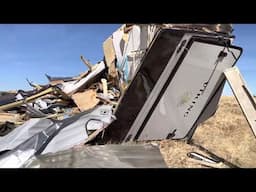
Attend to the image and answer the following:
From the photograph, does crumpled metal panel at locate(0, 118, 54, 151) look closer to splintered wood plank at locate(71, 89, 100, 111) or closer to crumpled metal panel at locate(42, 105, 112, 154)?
crumpled metal panel at locate(42, 105, 112, 154)

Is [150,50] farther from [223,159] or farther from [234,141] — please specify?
[234,141]

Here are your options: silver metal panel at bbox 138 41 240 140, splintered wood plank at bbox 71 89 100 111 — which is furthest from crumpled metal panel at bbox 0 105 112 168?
splintered wood plank at bbox 71 89 100 111

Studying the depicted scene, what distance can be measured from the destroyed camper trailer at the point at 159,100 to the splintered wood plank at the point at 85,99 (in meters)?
0.71

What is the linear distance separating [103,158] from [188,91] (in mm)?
1275

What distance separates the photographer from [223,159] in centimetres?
321

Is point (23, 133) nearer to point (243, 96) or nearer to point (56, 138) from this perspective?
point (56, 138)

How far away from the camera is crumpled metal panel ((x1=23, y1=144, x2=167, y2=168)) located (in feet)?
8.30

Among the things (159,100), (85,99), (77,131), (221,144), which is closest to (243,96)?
(159,100)

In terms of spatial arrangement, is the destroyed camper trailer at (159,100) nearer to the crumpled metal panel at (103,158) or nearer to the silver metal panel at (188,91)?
the silver metal panel at (188,91)

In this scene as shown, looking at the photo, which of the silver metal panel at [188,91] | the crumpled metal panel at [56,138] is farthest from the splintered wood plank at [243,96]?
the crumpled metal panel at [56,138]

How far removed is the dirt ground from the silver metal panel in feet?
0.68

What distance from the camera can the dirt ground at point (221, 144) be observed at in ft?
10.4

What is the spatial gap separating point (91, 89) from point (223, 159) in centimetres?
224
